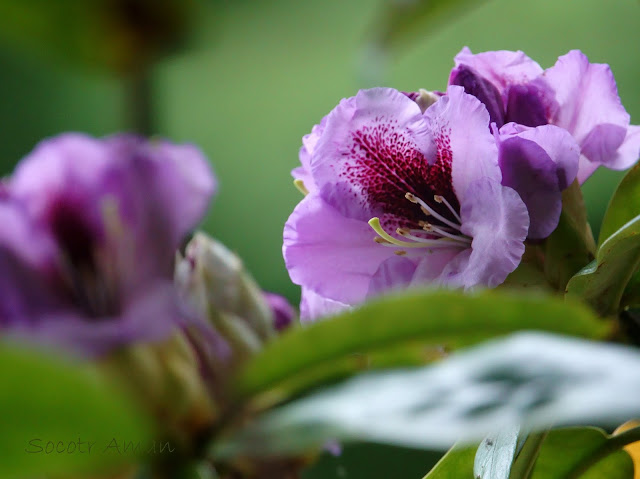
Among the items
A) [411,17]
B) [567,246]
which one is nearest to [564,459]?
[567,246]

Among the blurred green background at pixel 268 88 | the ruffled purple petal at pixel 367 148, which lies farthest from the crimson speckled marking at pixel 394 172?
the blurred green background at pixel 268 88

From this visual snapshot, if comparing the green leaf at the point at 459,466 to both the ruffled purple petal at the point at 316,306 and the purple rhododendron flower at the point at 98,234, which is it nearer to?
the ruffled purple petal at the point at 316,306

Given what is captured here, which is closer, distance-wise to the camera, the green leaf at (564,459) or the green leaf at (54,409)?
the green leaf at (54,409)

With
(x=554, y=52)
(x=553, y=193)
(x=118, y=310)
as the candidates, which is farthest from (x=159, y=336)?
(x=554, y=52)

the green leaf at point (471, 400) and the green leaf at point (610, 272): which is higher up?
the green leaf at point (471, 400)

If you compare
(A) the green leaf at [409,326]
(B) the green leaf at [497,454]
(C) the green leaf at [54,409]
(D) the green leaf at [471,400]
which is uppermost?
→ (C) the green leaf at [54,409]

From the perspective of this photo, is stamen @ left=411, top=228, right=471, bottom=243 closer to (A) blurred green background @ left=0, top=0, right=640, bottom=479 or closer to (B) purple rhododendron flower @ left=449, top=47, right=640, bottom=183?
(B) purple rhododendron flower @ left=449, top=47, right=640, bottom=183

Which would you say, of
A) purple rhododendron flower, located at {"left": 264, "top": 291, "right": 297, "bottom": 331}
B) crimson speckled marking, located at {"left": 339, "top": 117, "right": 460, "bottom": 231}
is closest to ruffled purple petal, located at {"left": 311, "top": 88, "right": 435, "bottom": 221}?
crimson speckled marking, located at {"left": 339, "top": 117, "right": 460, "bottom": 231}
